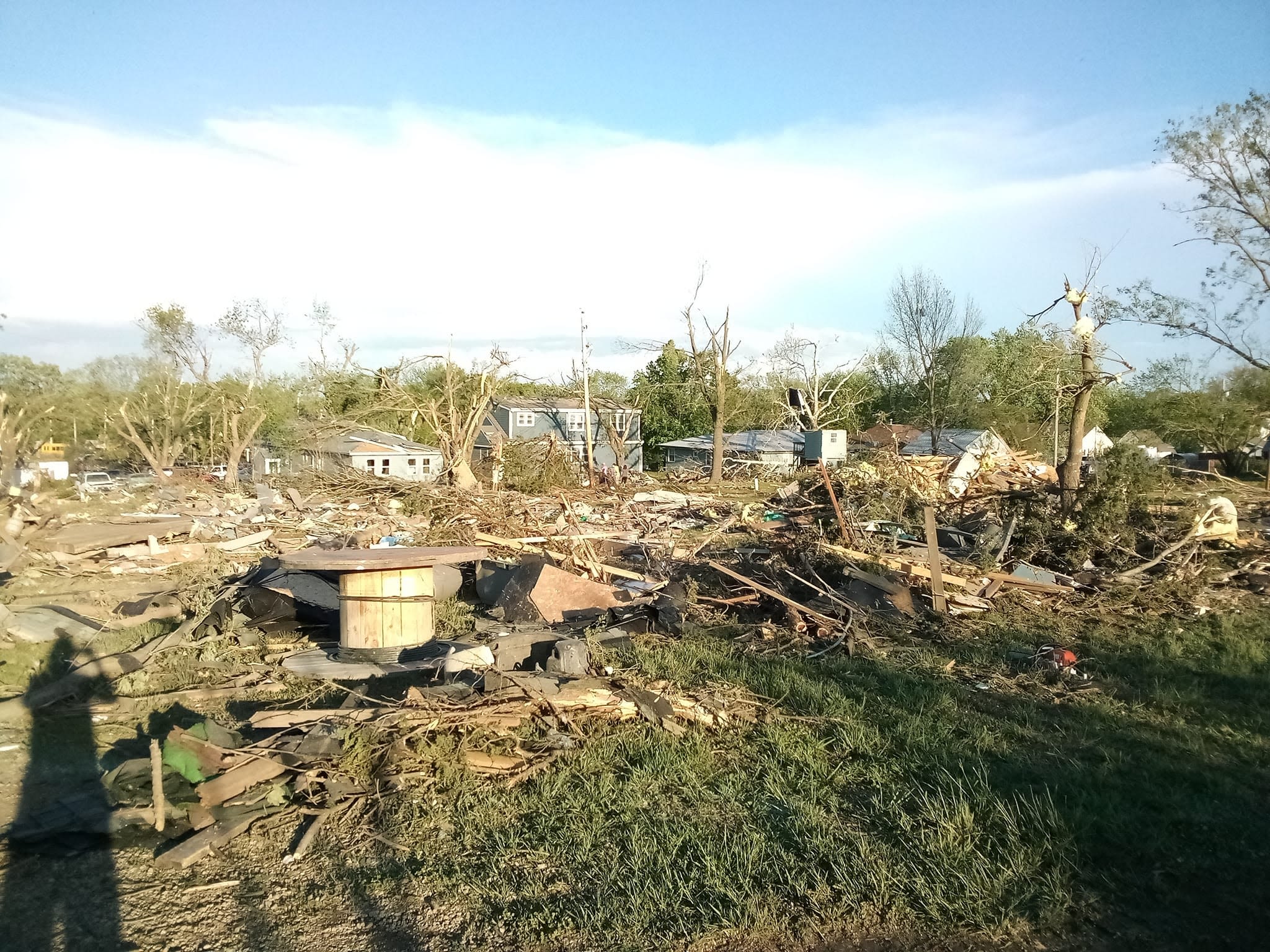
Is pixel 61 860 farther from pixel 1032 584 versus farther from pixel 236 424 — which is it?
pixel 236 424

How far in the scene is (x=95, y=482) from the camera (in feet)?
115

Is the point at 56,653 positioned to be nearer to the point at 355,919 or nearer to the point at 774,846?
the point at 355,919

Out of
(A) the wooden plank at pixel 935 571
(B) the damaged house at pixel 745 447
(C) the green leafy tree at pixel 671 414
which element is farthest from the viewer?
(C) the green leafy tree at pixel 671 414

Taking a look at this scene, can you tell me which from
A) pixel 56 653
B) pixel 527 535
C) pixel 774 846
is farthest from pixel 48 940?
pixel 527 535

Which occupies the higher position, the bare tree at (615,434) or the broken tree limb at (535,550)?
the bare tree at (615,434)

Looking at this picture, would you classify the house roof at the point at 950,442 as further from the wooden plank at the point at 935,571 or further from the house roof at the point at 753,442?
the wooden plank at the point at 935,571

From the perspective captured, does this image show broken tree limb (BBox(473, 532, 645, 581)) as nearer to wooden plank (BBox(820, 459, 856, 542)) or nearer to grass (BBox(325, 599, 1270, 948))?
wooden plank (BBox(820, 459, 856, 542))

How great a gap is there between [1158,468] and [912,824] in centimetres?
935

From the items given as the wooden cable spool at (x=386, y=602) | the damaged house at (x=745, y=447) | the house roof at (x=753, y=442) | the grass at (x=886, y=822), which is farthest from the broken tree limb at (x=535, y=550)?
the house roof at (x=753, y=442)

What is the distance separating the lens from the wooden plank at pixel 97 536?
1511 cm

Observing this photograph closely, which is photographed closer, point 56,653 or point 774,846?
point 774,846

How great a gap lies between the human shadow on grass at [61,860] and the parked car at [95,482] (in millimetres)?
29789

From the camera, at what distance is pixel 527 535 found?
47.9ft

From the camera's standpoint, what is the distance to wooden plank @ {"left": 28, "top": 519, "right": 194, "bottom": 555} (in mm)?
15109
